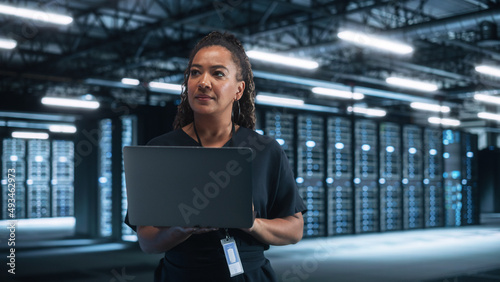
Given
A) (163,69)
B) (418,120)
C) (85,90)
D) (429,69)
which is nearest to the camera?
(429,69)

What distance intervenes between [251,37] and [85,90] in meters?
10.2

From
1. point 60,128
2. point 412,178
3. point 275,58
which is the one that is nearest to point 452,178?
point 412,178

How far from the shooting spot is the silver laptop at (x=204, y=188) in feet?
3.72

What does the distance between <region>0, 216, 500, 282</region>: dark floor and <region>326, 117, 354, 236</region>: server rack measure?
0.33m

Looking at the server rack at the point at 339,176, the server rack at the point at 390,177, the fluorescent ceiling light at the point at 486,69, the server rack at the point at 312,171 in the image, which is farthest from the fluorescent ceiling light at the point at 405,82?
the server rack at the point at 312,171

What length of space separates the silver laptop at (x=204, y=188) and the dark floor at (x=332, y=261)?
501 cm

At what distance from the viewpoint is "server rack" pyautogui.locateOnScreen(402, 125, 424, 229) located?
12.3 m

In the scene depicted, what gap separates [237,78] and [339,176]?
9522mm

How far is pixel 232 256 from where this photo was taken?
1214 millimetres

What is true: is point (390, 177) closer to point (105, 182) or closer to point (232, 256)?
point (105, 182)

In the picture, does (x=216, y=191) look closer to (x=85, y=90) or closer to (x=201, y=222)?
(x=201, y=222)

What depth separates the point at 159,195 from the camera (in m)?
1.17

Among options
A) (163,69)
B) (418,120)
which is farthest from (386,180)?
(418,120)

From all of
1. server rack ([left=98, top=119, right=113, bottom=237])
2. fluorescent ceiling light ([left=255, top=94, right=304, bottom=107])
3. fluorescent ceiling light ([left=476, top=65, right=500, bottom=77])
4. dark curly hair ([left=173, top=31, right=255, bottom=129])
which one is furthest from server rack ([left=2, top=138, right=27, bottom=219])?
dark curly hair ([left=173, top=31, right=255, bottom=129])
